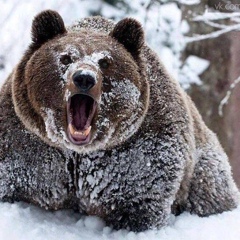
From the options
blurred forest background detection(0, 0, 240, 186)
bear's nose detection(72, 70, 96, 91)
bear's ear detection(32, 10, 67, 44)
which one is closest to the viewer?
bear's nose detection(72, 70, 96, 91)

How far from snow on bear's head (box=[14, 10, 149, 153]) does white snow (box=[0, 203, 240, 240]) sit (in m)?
0.49

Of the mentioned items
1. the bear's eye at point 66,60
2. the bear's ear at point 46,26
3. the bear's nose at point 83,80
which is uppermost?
the bear's ear at point 46,26

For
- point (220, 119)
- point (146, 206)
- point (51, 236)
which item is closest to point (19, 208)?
point (51, 236)

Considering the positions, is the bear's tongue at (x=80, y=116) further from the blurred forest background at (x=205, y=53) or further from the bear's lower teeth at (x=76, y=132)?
the blurred forest background at (x=205, y=53)

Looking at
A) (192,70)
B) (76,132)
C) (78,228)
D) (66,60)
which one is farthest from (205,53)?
(76,132)

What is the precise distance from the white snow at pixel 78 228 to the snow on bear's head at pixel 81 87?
0.49 m

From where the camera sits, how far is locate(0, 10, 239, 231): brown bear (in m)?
4.12

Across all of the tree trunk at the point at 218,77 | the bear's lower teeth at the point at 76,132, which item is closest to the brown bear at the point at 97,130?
the bear's lower teeth at the point at 76,132

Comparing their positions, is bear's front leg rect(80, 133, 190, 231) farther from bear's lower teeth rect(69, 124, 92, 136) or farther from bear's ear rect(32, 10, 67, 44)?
bear's ear rect(32, 10, 67, 44)

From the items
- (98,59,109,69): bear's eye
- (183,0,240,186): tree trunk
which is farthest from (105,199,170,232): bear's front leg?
(183,0,240,186): tree trunk

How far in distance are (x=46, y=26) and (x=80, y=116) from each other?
0.62 meters

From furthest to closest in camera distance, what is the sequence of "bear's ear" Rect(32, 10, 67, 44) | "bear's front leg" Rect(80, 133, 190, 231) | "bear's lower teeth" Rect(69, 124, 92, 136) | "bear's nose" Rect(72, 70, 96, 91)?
"bear's front leg" Rect(80, 133, 190, 231), "bear's ear" Rect(32, 10, 67, 44), "bear's lower teeth" Rect(69, 124, 92, 136), "bear's nose" Rect(72, 70, 96, 91)

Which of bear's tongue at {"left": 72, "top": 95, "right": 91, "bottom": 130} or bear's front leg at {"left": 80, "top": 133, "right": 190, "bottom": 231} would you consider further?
bear's front leg at {"left": 80, "top": 133, "right": 190, "bottom": 231}

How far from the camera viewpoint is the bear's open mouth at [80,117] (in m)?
4.03
